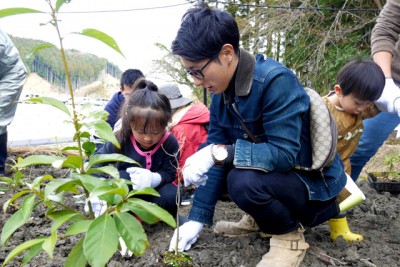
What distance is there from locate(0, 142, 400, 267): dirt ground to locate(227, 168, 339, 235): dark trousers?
0.60 feet

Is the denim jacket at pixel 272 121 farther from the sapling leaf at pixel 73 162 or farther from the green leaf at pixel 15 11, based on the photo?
the green leaf at pixel 15 11

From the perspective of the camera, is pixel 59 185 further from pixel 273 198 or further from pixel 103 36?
pixel 273 198

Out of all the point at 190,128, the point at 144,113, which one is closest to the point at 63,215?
the point at 144,113

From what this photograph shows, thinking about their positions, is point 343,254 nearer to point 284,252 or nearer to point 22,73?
point 284,252

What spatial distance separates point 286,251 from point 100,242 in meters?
1.04

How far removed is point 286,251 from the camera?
1.80 metres

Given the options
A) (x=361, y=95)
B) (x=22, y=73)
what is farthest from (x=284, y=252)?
(x=22, y=73)

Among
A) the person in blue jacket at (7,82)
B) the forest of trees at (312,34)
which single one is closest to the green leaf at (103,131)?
the person in blue jacket at (7,82)

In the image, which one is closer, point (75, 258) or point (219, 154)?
point (75, 258)

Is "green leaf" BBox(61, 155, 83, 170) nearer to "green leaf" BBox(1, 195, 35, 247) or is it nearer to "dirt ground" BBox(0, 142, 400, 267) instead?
"green leaf" BBox(1, 195, 35, 247)

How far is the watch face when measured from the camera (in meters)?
1.78

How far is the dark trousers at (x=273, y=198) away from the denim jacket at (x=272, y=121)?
0.03 meters

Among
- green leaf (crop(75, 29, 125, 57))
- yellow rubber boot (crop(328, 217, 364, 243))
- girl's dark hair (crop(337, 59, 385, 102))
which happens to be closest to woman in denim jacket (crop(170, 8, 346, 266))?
yellow rubber boot (crop(328, 217, 364, 243))

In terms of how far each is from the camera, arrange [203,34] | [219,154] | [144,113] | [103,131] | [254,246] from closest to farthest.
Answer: [103,131] < [203,34] < [219,154] < [254,246] < [144,113]
